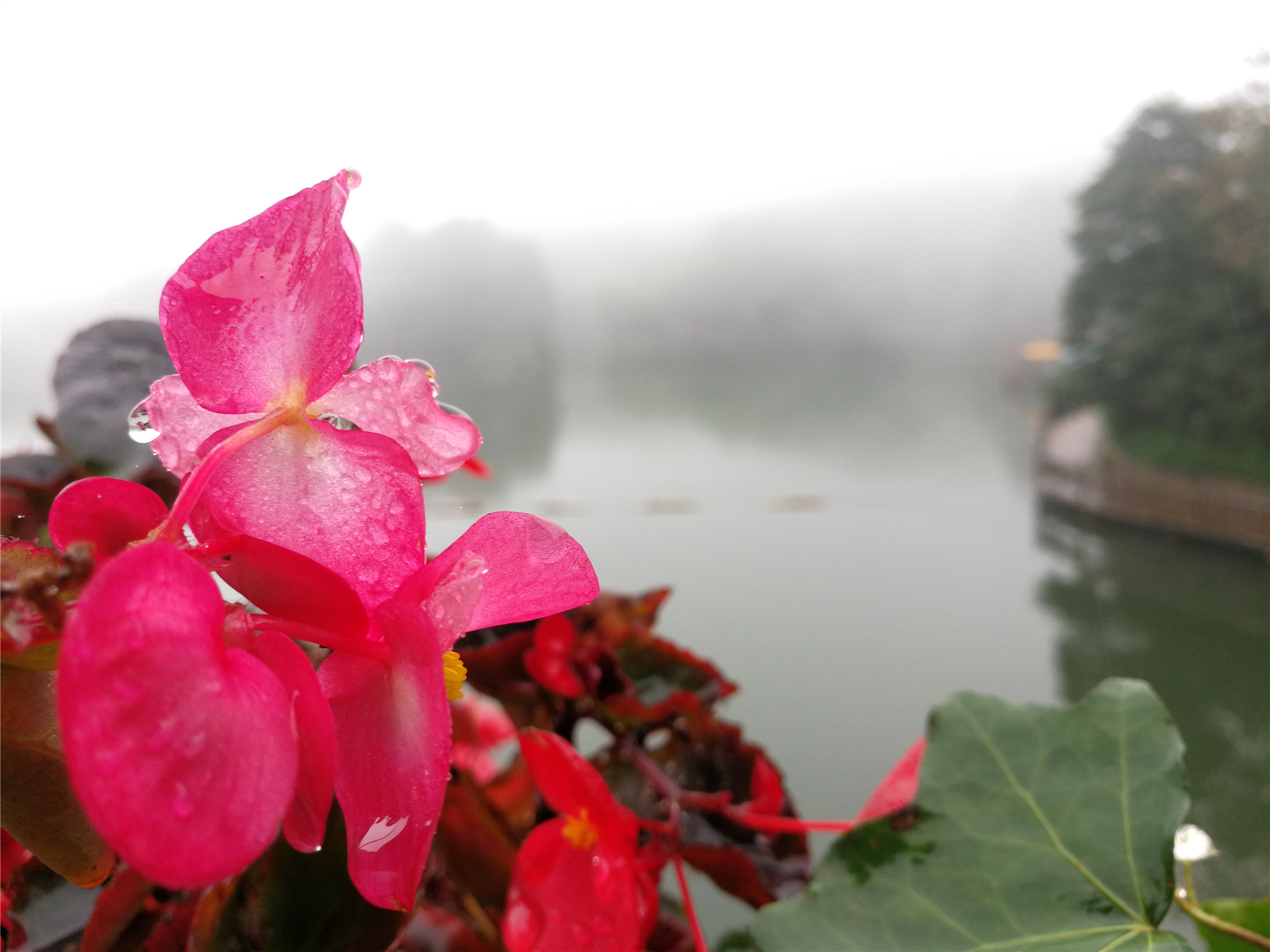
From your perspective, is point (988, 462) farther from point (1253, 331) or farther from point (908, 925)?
point (908, 925)

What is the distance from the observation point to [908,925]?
7.6 inches

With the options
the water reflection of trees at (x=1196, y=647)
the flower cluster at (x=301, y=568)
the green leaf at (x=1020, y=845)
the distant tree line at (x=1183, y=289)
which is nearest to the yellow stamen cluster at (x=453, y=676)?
the flower cluster at (x=301, y=568)

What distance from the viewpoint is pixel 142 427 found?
12 cm

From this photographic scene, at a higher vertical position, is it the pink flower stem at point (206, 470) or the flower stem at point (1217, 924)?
the pink flower stem at point (206, 470)

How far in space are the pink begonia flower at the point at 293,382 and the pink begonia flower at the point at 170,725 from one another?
0.02 meters

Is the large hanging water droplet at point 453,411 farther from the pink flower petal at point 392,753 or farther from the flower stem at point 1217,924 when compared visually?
the flower stem at point 1217,924

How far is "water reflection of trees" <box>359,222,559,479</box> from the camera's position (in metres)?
0.30

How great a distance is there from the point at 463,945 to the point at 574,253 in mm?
514

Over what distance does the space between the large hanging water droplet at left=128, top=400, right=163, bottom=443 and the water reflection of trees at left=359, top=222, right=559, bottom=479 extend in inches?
3.2

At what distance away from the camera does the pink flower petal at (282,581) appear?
0.09 meters

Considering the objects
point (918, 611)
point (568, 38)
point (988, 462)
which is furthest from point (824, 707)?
point (568, 38)

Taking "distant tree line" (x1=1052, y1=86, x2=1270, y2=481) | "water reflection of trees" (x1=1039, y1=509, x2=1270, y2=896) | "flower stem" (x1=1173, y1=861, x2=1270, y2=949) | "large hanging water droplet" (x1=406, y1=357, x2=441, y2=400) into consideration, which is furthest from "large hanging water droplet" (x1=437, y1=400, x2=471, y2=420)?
"distant tree line" (x1=1052, y1=86, x2=1270, y2=481)

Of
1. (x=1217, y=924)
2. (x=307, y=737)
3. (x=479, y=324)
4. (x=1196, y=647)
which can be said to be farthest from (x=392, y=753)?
(x=1196, y=647)

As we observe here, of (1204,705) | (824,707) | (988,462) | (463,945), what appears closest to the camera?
(463,945)
